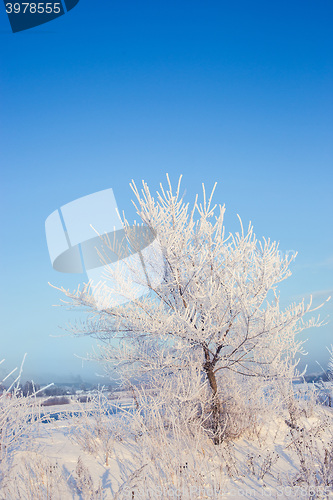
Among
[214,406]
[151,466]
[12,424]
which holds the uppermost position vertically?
[12,424]

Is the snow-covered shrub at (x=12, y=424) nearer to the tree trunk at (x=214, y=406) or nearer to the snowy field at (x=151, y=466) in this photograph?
the snowy field at (x=151, y=466)

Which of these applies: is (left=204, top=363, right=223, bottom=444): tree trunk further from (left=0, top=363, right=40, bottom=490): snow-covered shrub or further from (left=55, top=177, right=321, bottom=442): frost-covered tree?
(left=0, top=363, right=40, bottom=490): snow-covered shrub

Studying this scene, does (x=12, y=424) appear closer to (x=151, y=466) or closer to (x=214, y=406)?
(x=151, y=466)

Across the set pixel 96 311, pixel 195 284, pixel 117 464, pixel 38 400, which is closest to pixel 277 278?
pixel 195 284

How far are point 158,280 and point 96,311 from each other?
1.33m

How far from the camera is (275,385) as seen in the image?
7387 mm

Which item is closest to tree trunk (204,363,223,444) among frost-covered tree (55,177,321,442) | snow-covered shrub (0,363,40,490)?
frost-covered tree (55,177,321,442)

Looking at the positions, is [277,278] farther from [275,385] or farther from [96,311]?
[96,311]

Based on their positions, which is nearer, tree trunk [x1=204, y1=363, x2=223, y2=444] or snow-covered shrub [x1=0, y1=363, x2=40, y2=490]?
snow-covered shrub [x1=0, y1=363, x2=40, y2=490]

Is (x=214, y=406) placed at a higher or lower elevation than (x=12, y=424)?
lower

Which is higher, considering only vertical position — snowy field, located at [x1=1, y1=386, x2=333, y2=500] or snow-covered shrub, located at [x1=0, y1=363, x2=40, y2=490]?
snow-covered shrub, located at [x1=0, y1=363, x2=40, y2=490]

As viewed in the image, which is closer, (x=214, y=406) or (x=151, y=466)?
(x=151, y=466)

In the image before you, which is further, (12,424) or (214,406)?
(214,406)

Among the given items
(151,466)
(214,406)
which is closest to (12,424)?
(151,466)
